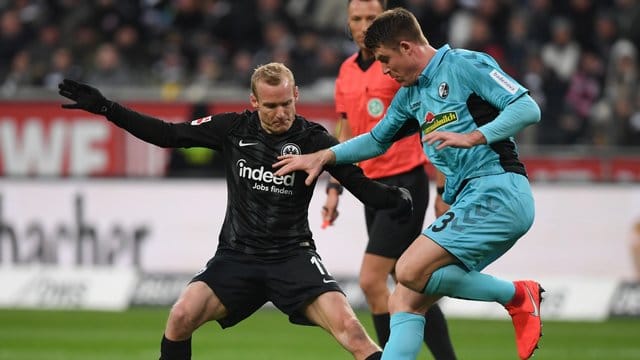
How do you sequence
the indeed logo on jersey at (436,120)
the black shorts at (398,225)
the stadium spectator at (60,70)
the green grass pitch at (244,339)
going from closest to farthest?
the indeed logo on jersey at (436,120), the black shorts at (398,225), the green grass pitch at (244,339), the stadium spectator at (60,70)

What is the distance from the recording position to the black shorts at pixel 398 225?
26.6ft

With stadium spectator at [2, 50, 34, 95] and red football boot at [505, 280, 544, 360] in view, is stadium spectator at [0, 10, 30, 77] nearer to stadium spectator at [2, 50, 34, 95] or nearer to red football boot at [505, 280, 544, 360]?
stadium spectator at [2, 50, 34, 95]

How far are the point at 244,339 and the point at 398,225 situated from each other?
4.38 meters

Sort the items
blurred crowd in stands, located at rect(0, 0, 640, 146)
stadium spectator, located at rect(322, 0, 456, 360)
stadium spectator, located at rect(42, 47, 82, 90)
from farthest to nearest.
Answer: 1. stadium spectator, located at rect(42, 47, 82, 90)
2. blurred crowd in stands, located at rect(0, 0, 640, 146)
3. stadium spectator, located at rect(322, 0, 456, 360)

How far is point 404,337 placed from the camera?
21.6ft

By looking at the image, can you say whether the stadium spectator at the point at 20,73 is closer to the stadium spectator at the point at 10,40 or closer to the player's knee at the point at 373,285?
the stadium spectator at the point at 10,40

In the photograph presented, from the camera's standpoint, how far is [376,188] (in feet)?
22.2

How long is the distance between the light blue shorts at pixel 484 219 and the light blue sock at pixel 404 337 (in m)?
0.44

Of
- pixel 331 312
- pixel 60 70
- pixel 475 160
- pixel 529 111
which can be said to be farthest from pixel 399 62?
pixel 60 70

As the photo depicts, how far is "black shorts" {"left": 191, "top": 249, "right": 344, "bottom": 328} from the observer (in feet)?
22.0

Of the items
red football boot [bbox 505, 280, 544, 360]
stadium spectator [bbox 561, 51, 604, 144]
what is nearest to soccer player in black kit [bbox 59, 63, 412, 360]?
red football boot [bbox 505, 280, 544, 360]

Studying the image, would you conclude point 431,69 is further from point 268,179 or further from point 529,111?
point 268,179

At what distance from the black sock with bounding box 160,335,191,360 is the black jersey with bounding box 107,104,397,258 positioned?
608mm

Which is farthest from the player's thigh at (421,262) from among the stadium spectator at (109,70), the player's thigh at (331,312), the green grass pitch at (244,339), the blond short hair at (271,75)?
the stadium spectator at (109,70)
